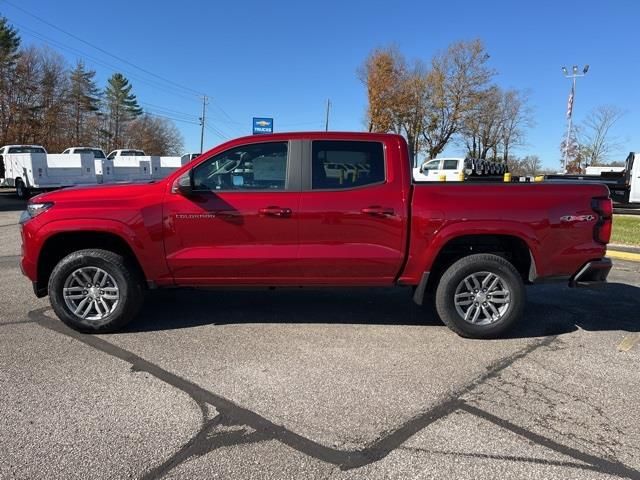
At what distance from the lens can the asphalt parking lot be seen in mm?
2723

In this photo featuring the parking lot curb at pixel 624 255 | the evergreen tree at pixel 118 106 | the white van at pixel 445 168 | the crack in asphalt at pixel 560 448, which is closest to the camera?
the crack in asphalt at pixel 560 448

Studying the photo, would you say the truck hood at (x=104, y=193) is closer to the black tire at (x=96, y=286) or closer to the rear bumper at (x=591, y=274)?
the black tire at (x=96, y=286)

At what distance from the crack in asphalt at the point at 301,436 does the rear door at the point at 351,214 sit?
1417 mm

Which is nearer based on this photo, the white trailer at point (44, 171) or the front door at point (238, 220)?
the front door at point (238, 220)

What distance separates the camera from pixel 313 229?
4574 millimetres

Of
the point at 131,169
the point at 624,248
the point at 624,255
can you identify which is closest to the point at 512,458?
the point at 624,255

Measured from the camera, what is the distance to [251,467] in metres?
2.66

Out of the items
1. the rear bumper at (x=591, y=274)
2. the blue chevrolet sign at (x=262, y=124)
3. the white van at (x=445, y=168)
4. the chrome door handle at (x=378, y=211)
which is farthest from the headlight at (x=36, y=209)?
the white van at (x=445, y=168)

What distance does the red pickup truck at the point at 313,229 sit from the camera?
454 cm

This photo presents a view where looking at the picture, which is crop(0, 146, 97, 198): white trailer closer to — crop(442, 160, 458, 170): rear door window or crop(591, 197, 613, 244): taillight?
crop(591, 197, 613, 244): taillight

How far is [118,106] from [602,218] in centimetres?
7634

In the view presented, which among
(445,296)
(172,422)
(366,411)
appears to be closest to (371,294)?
(445,296)

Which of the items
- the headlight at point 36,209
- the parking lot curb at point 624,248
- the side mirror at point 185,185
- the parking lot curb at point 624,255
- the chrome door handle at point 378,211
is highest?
the side mirror at point 185,185

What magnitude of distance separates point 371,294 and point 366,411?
310cm
